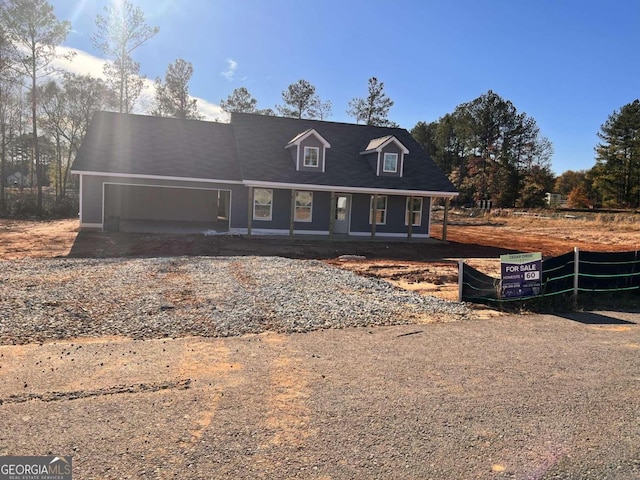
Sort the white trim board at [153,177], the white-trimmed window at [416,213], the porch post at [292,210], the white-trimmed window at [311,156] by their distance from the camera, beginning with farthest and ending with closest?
the white-trimmed window at [416,213], the white-trimmed window at [311,156], the porch post at [292,210], the white trim board at [153,177]

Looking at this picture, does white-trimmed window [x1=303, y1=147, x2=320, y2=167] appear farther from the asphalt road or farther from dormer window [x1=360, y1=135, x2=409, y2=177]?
the asphalt road

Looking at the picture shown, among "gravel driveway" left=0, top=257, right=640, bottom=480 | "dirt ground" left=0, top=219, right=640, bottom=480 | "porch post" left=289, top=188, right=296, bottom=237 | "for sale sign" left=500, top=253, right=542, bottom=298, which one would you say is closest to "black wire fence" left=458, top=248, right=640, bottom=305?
"for sale sign" left=500, top=253, right=542, bottom=298

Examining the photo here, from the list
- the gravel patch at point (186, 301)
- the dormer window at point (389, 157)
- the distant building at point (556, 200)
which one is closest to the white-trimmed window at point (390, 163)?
the dormer window at point (389, 157)

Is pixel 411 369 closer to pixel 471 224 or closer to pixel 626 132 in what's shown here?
pixel 471 224

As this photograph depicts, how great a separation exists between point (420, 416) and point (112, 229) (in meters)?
18.3

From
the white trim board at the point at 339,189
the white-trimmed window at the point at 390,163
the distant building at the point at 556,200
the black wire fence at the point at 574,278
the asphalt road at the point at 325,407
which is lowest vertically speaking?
the asphalt road at the point at 325,407

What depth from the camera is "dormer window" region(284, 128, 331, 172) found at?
22.0 m

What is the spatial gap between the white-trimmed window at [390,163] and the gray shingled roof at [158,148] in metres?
7.28

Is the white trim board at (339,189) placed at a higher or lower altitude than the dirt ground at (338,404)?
higher

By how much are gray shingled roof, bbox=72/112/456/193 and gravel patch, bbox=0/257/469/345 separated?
918 centimetres

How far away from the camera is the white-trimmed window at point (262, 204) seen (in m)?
21.2

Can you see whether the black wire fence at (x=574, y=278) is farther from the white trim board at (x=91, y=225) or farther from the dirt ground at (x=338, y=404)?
the white trim board at (x=91, y=225)

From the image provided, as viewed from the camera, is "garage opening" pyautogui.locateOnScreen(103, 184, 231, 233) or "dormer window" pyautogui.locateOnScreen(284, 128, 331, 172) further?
"garage opening" pyautogui.locateOnScreen(103, 184, 231, 233)

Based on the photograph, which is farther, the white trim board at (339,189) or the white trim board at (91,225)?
the white trim board at (339,189)
